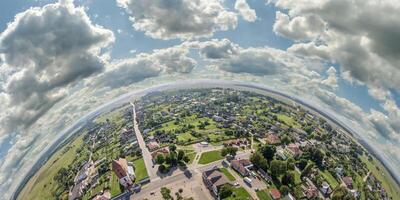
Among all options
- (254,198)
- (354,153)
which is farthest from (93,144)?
(354,153)

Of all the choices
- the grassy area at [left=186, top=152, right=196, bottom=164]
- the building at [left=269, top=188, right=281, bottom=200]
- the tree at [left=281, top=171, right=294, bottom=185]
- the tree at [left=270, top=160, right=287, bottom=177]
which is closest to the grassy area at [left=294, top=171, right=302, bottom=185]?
the tree at [left=281, top=171, right=294, bottom=185]

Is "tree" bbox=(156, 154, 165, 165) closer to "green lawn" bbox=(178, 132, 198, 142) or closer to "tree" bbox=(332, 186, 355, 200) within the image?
"green lawn" bbox=(178, 132, 198, 142)

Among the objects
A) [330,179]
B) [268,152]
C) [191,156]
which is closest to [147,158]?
[191,156]

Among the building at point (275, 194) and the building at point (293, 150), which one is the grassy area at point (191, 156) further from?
the building at point (293, 150)

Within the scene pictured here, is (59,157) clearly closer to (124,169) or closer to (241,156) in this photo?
(124,169)

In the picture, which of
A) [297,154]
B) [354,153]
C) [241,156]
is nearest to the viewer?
[241,156]
